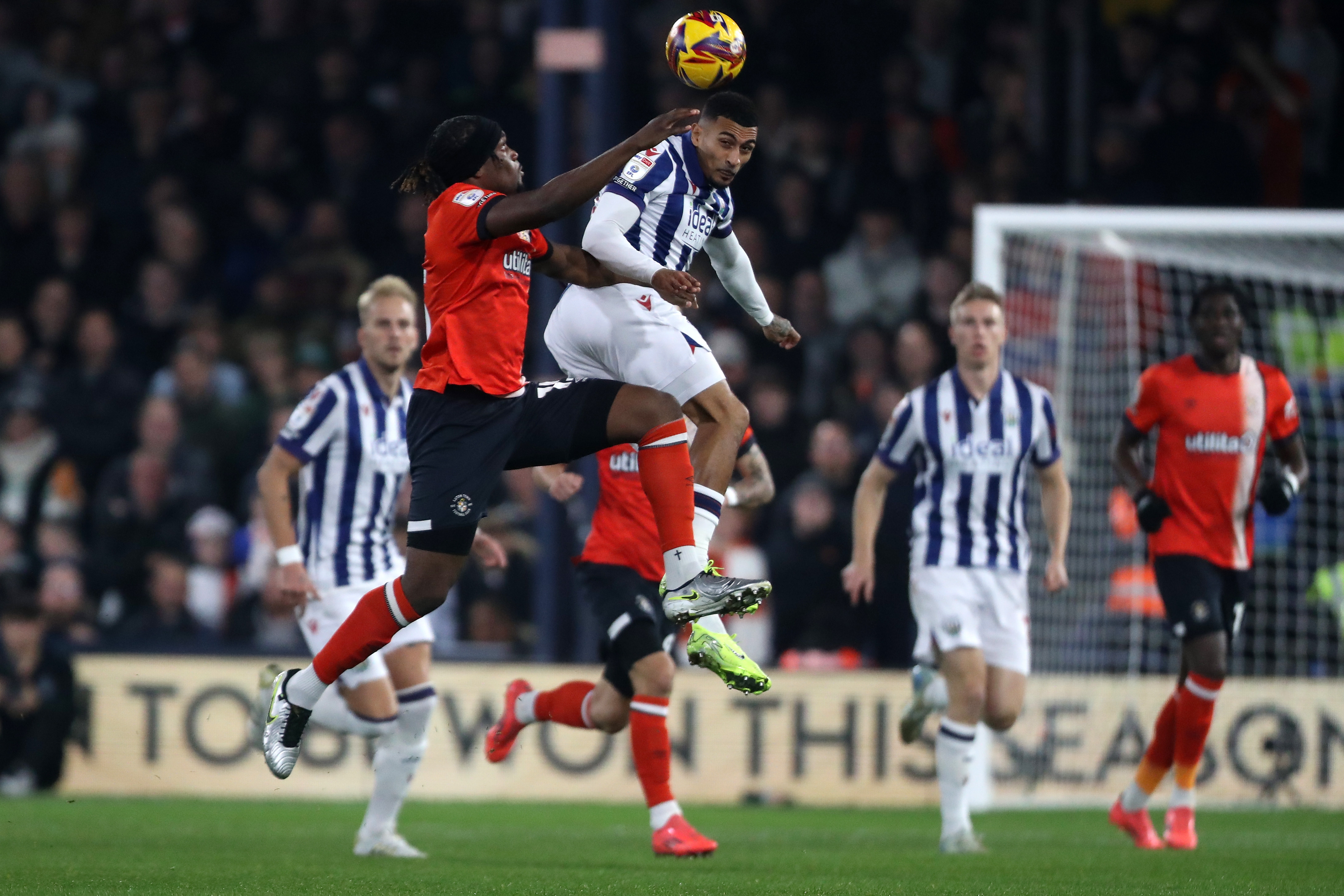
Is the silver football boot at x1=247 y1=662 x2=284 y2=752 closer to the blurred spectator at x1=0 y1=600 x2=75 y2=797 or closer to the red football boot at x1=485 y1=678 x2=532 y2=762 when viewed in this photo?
the red football boot at x1=485 y1=678 x2=532 y2=762

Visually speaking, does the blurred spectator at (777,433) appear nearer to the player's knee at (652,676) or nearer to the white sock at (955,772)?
the white sock at (955,772)

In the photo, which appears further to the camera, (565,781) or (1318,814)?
(565,781)

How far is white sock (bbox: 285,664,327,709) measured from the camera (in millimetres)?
6641

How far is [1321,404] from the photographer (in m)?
11.9

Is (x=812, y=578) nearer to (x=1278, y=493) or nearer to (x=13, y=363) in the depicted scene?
(x=1278, y=493)

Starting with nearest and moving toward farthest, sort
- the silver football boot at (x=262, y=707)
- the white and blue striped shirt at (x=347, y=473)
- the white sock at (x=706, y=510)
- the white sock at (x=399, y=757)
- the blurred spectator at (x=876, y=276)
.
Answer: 1. the white sock at (x=706, y=510)
2. the silver football boot at (x=262, y=707)
3. the white sock at (x=399, y=757)
4. the white and blue striped shirt at (x=347, y=473)
5. the blurred spectator at (x=876, y=276)

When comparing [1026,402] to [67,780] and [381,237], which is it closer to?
[67,780]

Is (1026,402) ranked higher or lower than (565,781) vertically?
higher

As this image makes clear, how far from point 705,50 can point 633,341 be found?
109 centimetres

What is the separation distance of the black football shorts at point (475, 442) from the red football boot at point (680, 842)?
1929mm

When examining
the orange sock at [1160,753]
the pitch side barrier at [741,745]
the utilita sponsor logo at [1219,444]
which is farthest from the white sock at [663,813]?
the pitch side barrier at [741,745]

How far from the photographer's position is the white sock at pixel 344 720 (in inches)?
316

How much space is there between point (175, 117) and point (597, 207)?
419 inches

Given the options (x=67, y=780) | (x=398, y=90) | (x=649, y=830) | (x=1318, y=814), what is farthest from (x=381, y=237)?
(x=1318, y=814)
